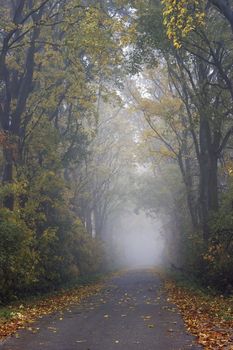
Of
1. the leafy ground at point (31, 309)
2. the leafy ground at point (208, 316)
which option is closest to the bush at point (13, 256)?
the leafy ground at point (31, 309)

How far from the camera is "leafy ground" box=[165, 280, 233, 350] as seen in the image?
852cm

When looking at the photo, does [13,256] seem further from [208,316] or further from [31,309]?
[208,316]

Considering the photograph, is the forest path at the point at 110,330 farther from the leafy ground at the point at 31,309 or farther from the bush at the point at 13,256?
the bush at the point at 13,256

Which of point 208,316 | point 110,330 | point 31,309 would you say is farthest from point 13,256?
point 208,316

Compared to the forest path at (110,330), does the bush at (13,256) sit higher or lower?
higher

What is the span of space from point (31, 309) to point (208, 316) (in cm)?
527

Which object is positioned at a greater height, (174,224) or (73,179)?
(73,179)

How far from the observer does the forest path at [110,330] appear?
8453 mm

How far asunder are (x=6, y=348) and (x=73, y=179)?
26.4 m

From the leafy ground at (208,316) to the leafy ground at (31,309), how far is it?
370 centimetres

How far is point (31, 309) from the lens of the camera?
13625 mm

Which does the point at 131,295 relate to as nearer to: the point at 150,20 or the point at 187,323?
the point at 187,323

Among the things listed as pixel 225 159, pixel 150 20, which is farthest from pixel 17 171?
pixel 225 159

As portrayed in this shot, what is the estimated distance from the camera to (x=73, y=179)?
34375 mm
